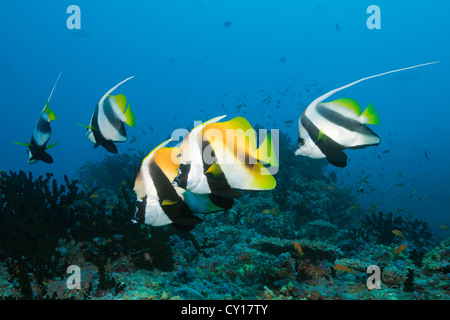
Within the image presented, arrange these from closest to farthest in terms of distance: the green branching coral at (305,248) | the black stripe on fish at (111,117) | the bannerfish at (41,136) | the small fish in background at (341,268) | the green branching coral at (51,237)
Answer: the black stripe on fish at (111,117)
the bannerfish at (41,136)
the green branching coral at (51,237)
the small fish in background at (341,268)
the green branching coral at (305,248)

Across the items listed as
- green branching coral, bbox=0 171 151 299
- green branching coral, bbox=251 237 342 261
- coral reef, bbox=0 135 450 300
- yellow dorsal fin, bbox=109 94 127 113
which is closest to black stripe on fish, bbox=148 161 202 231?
yellow dorsal fin, bbox=109 94 127 113

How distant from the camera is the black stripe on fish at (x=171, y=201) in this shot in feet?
5.51

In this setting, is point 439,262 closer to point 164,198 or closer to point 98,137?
point 164,198

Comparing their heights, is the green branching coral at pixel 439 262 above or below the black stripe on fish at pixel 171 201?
below

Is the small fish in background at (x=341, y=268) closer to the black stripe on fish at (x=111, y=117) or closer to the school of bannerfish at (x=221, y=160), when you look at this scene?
the school of bannerfish at (x=221, y=160)

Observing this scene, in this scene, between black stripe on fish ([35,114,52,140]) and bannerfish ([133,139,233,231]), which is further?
black stripe on fish ([35,114,52,140])

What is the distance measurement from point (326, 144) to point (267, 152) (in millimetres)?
771

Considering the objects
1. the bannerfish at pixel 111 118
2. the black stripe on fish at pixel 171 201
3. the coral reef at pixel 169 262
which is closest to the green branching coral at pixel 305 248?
the coral reef at pixel 169 262

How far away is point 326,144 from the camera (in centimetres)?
202

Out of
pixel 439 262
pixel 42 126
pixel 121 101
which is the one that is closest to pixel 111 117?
pixel 121 101

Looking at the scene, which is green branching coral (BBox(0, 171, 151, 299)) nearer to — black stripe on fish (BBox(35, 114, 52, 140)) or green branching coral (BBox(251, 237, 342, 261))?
black stripe on fish (BBox(35, 114, 52, 140))

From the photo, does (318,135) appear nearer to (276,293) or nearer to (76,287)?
(276,293)

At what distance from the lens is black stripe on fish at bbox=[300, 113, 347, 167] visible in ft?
6.58
